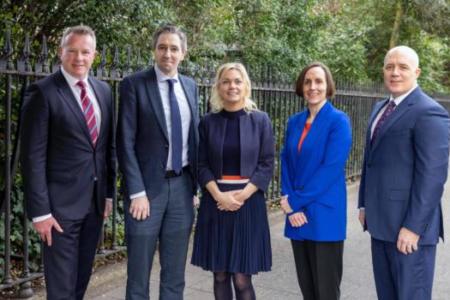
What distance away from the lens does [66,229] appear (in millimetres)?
3543

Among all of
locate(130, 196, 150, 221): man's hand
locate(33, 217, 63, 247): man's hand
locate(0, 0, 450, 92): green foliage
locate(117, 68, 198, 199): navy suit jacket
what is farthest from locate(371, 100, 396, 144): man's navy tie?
locate(0, 0, 450, 92): green foliage

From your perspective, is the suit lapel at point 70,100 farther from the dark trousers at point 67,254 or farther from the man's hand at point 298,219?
the man's hand at point 298,219

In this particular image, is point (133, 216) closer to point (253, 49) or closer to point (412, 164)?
point (412, 164)

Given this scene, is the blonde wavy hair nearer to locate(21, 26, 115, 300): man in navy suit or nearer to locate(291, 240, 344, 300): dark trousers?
locate(21, 26, 115, 300): man in navy suit

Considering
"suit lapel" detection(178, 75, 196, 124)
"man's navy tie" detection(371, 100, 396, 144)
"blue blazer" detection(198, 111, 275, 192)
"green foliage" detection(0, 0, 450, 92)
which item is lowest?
"blue blazer" detection(198, 111, 275, 192)

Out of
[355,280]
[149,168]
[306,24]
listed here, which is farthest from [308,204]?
[306,24]

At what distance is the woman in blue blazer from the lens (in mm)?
3873

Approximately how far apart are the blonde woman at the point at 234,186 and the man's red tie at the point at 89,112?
750 mm

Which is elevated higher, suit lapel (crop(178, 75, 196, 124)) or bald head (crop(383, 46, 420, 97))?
bald head (crop(383, 46, 420, 97))

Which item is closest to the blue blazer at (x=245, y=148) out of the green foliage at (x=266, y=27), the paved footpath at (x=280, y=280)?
the paved footpath at (x=280, y=280)

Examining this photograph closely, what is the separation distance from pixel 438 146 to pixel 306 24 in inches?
346

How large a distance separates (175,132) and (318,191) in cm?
105

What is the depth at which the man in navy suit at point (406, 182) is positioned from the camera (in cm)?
339

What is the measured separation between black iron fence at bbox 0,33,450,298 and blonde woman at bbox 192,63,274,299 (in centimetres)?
139
